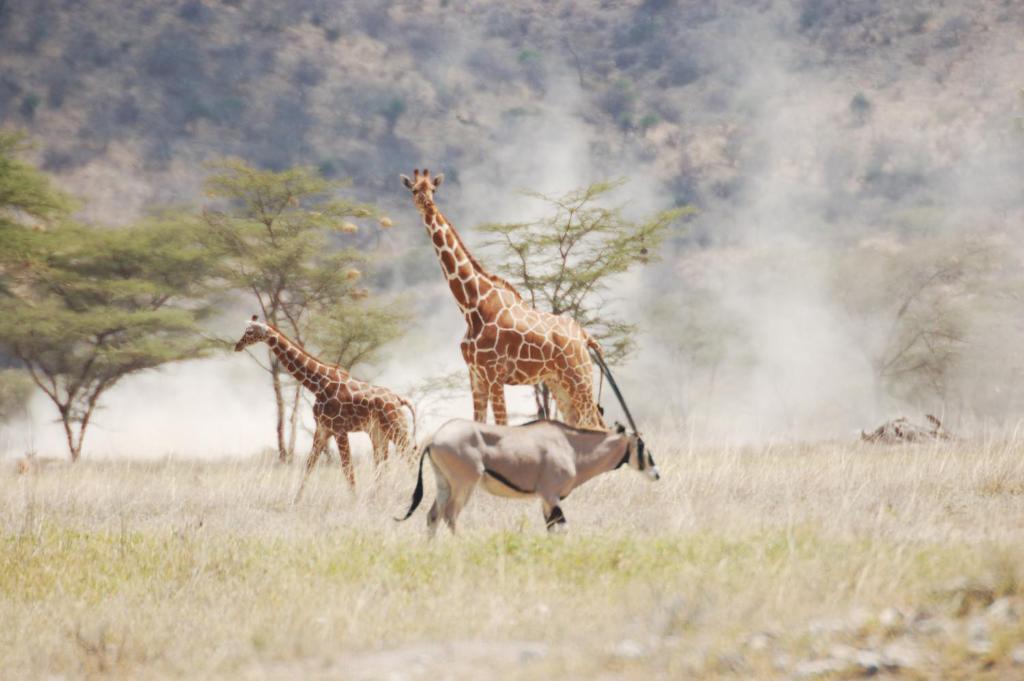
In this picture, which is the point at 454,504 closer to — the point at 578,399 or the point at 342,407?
the point at 578,399

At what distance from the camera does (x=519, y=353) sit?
39.0 ft

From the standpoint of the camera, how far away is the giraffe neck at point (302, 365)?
12852 millimetres

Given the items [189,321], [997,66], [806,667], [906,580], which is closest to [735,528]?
[906,580]

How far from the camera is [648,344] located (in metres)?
56.6

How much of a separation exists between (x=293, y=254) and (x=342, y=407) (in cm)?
1195

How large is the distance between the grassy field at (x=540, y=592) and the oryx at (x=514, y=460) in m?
0.33

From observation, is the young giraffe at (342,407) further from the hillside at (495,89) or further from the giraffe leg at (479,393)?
the hillside at (495,89)

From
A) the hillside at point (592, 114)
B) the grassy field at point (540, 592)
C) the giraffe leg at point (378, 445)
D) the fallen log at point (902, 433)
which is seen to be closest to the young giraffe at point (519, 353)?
the grassy field at point (540, 592)

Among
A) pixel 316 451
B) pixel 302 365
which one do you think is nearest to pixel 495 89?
pixel 302 365

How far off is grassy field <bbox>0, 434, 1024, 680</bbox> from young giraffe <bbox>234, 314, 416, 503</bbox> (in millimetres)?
1172

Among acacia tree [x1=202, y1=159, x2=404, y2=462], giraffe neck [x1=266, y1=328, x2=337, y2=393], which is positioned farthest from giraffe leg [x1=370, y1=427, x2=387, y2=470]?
acacia tree [x1=202, y1=159, x2=404, y2=462]

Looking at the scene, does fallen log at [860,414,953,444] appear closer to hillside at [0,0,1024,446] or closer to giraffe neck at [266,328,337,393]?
giraffe neck at [266,328,337,393]

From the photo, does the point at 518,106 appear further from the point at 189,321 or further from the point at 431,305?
the point at 189,321

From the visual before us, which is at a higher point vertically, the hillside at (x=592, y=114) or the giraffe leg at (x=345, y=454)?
the hillside at (x=592, y=114)
